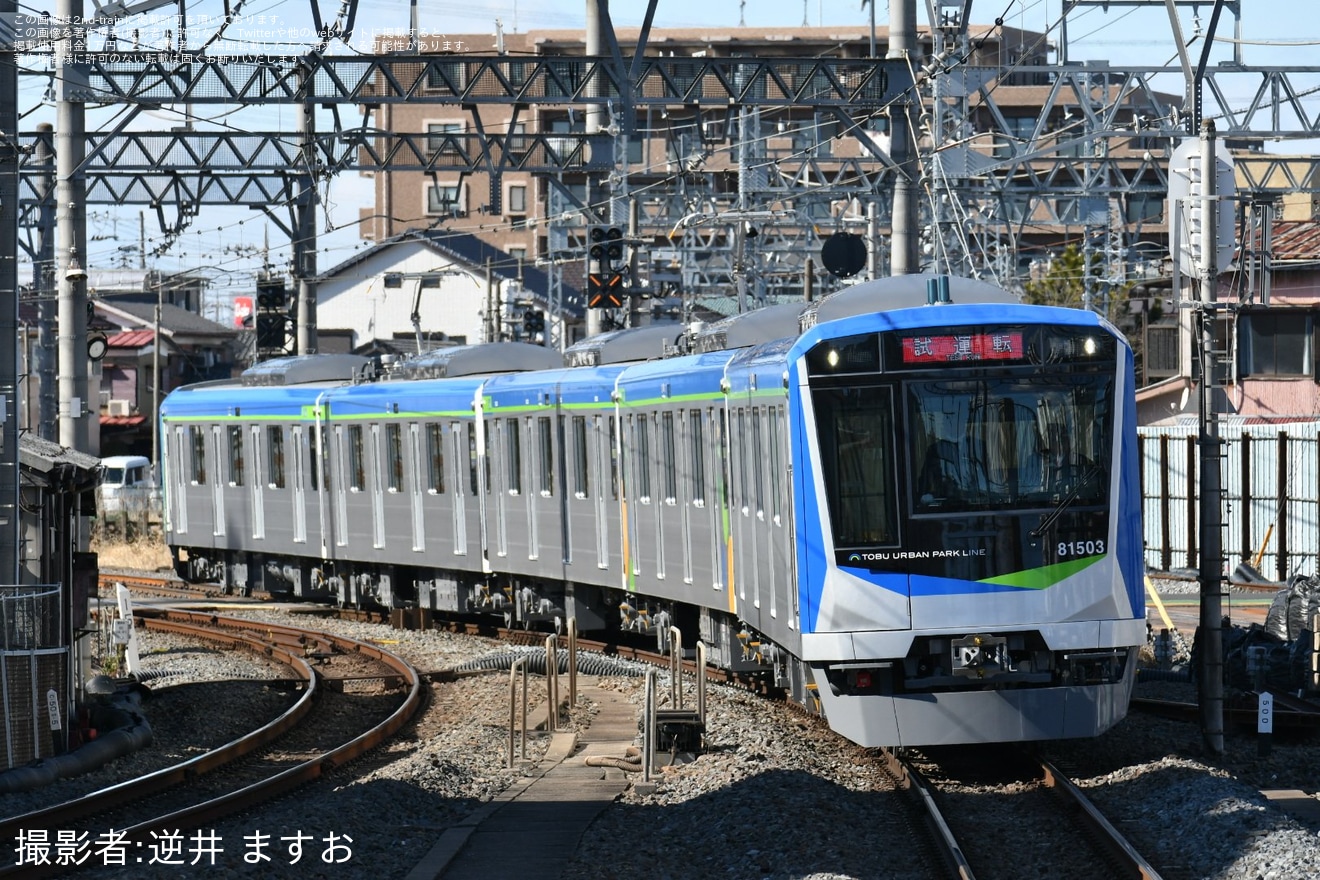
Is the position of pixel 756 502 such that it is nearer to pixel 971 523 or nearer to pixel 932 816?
pixel 971 523

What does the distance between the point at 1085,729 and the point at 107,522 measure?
3205 centimetres

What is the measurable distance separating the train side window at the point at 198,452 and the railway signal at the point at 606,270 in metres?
6.31

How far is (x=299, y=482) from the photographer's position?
25.9 metres

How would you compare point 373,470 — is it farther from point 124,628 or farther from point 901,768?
point 901,768

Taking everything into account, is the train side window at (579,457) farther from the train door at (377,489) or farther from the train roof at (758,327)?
the train door at (377,489)

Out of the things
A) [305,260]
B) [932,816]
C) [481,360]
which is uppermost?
[305,260]

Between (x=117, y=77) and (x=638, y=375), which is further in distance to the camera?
(x=117, y=77)

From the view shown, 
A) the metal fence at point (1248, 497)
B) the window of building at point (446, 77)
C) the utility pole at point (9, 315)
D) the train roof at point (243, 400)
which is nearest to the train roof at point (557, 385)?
the window of building at point (446, 77)

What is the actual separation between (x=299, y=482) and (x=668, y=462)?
32.5 feet


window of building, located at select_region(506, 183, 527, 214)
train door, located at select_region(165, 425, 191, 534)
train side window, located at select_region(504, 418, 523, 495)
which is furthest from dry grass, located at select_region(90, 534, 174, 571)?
window of building, located at select_region(506, 183, 527, 214)

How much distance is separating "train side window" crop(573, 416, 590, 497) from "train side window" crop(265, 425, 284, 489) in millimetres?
7395

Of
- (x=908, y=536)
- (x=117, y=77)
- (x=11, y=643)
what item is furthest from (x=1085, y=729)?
(x=117, y=77)

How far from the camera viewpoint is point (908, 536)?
37.2 feet

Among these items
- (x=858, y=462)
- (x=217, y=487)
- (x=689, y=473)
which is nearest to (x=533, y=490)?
(x=689, y=473)
